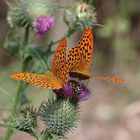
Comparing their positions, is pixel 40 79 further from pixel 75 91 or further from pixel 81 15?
pixel 81 15

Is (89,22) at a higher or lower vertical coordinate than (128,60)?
higher

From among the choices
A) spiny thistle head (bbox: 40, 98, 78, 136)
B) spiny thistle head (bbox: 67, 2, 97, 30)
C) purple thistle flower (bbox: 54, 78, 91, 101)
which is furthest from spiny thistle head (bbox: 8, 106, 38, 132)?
spiny thistle head (bbox: 67, 2, 97, 30)

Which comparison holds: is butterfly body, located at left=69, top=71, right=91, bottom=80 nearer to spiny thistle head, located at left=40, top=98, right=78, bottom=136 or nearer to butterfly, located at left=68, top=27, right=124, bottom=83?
butterfly, located at left=68, top=27, right=124, bottom=83

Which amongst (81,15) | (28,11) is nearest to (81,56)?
(81,15)

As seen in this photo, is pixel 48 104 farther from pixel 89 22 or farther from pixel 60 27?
pixel 60 27

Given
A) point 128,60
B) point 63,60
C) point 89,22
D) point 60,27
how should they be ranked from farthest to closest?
point 128,60
point 60,27
point 89,22
point 63,60

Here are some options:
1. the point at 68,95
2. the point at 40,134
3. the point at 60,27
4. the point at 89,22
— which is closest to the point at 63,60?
the point at 68,95
